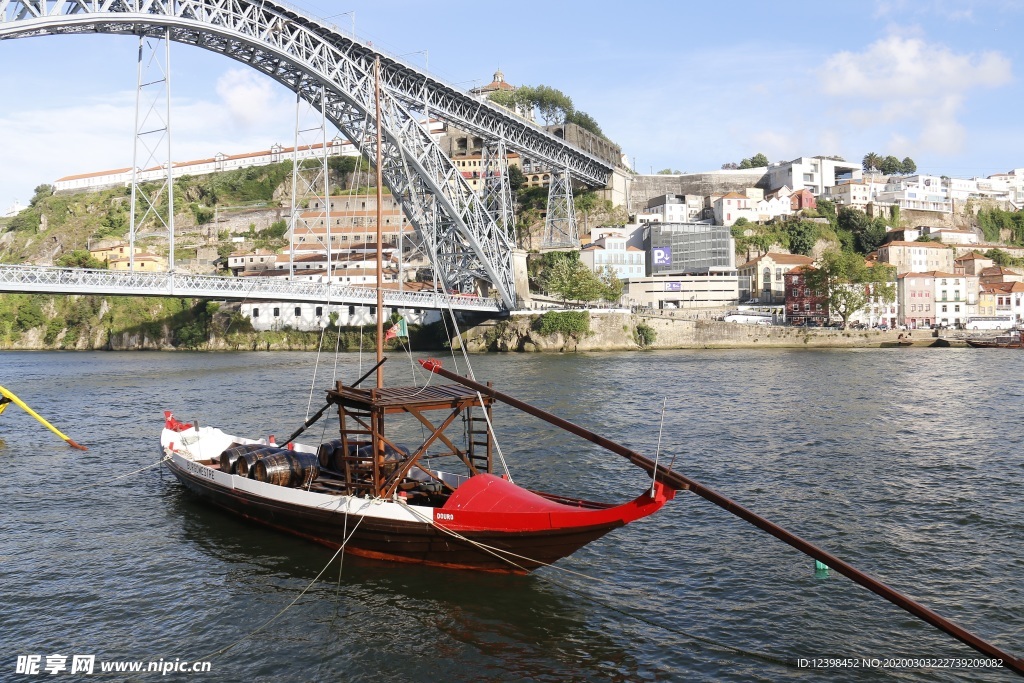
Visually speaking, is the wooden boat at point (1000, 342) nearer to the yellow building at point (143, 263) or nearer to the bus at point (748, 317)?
the bus at point (748, 317)

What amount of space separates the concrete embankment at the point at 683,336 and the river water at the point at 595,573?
3604 centimetres

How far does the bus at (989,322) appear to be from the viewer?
71.9 m

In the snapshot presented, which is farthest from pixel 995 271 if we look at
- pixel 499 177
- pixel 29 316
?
pixel 29 316

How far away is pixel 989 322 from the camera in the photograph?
72812 millimetres

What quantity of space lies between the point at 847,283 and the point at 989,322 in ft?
49.7

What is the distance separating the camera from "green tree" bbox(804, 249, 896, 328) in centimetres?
6825

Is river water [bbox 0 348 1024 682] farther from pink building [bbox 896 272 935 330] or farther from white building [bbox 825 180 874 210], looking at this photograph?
white building [bbox 825 180 874 210]

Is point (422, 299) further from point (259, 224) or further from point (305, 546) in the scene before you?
point (259, 224)

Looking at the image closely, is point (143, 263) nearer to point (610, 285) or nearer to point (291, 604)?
point (610, 285)

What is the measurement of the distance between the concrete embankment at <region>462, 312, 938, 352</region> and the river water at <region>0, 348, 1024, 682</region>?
3604cm

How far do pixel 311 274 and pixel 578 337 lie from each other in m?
31.3

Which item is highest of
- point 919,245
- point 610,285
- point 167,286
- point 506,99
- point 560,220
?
point 506,99

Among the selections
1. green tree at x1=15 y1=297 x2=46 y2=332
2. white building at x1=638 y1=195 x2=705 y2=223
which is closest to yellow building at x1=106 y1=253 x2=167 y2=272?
green tree at x1=15 y1=297 x2=46 y2=332

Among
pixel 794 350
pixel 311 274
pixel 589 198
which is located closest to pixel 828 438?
pixel 794 350
